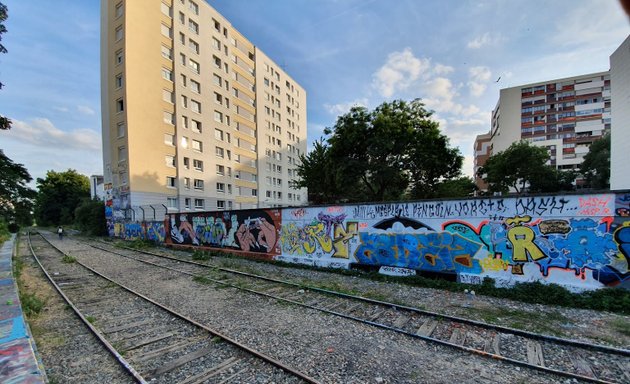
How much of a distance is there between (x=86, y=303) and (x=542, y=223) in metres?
11.9

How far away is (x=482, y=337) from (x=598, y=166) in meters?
54.3

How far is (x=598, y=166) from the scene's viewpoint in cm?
4197

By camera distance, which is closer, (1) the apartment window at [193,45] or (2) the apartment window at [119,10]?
(2) the apartment window at [119,10]

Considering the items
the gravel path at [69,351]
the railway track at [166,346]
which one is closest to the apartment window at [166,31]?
the railway track at [166,346]

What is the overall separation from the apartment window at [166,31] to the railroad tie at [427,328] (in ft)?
128

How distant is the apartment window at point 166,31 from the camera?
32406 mm

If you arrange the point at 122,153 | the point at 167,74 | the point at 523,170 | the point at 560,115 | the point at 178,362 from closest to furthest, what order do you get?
1. the point at 178,362
2. the point at 122,153
3. the point at 167,74
4. the point at 523,170
5. the point at 560,115

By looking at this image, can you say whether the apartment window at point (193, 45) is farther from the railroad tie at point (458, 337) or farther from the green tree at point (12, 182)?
the railroad tie at point (458, 337)

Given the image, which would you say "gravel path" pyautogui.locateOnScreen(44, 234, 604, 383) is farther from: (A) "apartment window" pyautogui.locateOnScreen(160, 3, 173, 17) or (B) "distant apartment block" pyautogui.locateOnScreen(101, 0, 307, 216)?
(A) "apartment window" pyautogui.locateOnScreen(160, 3, 173, 17)

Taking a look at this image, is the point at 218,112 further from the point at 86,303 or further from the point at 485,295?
the point at 485,295

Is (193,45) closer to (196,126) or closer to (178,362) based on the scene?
(196,126)

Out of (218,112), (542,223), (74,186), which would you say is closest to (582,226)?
(542,223)

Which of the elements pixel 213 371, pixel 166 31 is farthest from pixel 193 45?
pixel 213 371

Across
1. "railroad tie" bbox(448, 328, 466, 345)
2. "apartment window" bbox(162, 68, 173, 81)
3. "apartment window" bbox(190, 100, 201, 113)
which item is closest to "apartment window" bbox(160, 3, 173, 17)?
"apartment window" bbox(162, 68, 173, 81)
